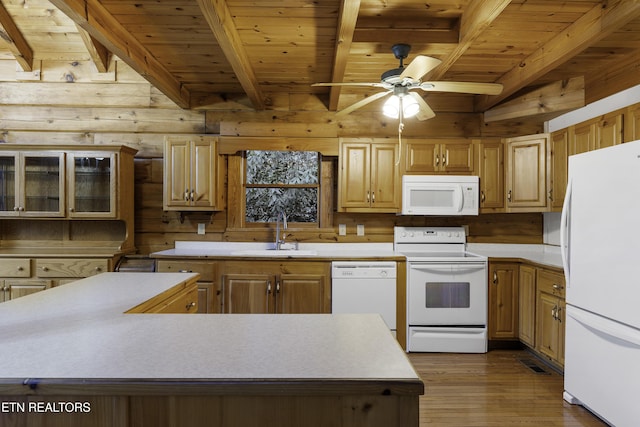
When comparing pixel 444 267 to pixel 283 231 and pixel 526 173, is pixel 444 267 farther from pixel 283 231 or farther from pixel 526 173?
pixel 283 231

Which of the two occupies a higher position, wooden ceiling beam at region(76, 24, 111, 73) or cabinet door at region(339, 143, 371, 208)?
wooden ceiling beam at region(76, 24, 111, 73)

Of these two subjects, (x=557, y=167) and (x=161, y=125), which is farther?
(x=161, y=125)

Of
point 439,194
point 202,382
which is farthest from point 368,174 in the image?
point 202,382

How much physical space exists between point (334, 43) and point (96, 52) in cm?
243

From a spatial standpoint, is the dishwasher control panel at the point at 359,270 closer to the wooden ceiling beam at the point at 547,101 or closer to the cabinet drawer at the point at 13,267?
the wooden ceiling beam at the point at 547,101

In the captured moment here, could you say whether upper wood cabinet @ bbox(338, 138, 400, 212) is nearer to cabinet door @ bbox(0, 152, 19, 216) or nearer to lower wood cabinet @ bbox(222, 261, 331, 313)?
lower wood cabinet @ bbox(222, 261, 331, 313)

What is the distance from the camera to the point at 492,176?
12.1 ft

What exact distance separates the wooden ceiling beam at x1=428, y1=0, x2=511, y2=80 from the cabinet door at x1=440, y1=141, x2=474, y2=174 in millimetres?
1060

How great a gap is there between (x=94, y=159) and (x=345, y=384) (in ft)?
12.0

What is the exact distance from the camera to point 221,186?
386cm

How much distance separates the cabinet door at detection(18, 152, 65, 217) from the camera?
360cm

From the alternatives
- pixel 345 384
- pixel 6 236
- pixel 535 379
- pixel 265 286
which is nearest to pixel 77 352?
pixel 345 384

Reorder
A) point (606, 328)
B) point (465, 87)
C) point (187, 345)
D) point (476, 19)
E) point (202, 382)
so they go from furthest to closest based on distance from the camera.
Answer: point (465, 87) → point (476, 19) → point (606, 328) → point (187, 345) → point (202, 382)

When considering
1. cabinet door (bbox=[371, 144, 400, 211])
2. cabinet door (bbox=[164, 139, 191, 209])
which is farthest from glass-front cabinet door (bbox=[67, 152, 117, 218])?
cabinet door (bbox=[371, 144, 400, 211])
